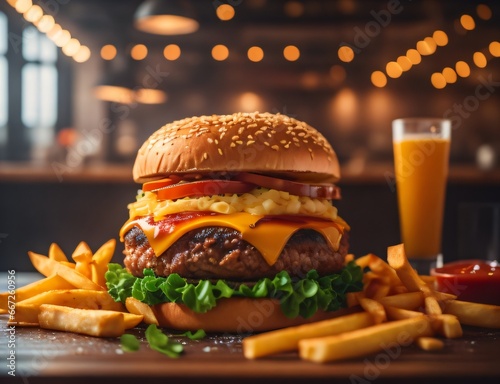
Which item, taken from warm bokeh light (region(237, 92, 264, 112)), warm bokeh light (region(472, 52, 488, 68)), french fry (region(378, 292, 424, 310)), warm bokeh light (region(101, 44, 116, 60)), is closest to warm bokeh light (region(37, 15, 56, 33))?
warm bokeh light (region(101, 44, 116, 60))

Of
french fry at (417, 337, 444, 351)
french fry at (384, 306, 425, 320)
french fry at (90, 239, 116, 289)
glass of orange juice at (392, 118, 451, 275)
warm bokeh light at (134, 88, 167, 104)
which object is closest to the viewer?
french fry at (417, 337, 444, 351)

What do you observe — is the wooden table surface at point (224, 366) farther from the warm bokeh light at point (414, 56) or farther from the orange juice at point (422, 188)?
the warm bokeh light at point (414, 56)

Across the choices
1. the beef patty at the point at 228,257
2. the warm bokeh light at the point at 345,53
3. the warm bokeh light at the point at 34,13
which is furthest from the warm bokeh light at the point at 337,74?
the beef patty at the point at 228,257

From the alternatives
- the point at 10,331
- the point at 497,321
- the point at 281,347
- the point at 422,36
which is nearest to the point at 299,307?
the point at 281,347

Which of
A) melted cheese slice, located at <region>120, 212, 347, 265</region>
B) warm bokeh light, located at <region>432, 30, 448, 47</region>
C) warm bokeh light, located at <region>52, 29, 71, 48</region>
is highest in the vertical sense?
warm bokeh light, located at <region>432, 30, 448, 47</region>

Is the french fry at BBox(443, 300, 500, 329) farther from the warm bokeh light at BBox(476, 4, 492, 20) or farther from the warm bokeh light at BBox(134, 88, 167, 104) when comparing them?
the warm bokeh light at BBox(134, 88, 167, 104)

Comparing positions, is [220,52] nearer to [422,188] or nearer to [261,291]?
[422,188]
